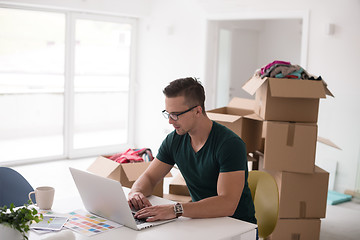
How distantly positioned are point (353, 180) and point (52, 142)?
3762mm

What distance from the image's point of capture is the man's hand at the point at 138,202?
6.59 feet

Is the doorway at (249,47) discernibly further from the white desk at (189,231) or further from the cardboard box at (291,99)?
the white desk at (189,231)

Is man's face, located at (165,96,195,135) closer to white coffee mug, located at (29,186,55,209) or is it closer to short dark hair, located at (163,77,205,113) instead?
short dark hair, located at (163,77,205,113)

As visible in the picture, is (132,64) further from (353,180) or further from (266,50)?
(353,180)

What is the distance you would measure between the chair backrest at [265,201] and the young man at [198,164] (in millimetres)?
128

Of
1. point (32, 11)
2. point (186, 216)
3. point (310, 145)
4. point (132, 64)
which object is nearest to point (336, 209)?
point (310, 145)

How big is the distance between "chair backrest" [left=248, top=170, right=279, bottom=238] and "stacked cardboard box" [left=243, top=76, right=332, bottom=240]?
0.89 metres

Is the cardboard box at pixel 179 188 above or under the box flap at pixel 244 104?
under

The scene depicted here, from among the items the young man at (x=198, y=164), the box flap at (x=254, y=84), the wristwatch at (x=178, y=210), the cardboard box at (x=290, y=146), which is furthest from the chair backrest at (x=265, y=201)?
the box flap at (x=254, y=84)

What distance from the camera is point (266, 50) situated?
7.25 metres

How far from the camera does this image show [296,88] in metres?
3.21

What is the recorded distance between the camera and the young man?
1916 mm

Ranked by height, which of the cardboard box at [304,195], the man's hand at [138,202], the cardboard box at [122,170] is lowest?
the cardboard box at [304,195]

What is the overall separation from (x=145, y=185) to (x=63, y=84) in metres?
3.93
